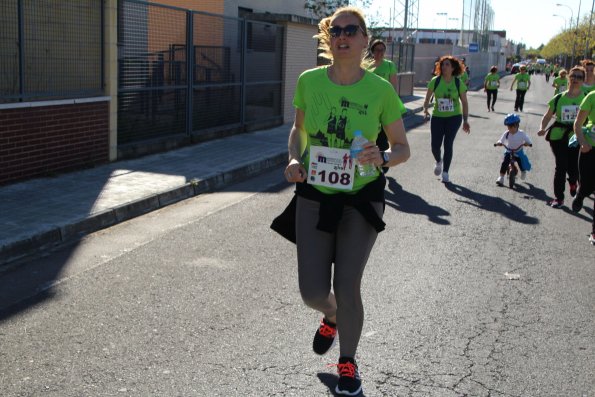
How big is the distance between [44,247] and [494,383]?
4.63 meters

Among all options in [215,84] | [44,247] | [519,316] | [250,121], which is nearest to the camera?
[519,316]

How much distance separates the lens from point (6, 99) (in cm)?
994

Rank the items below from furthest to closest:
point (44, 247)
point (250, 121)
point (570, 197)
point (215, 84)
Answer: point (250, 121) → point (215, 84) → point (570, 197) → point (44, 247)

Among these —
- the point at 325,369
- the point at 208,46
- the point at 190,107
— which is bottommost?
the point at 325,369

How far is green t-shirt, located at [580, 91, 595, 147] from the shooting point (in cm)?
821

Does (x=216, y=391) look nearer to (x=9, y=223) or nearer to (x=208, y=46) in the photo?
(x=9, y=223)

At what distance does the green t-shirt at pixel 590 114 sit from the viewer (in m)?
8.21

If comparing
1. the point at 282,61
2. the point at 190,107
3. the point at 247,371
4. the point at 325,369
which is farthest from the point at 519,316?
the point at 282,61

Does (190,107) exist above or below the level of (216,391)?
A: above

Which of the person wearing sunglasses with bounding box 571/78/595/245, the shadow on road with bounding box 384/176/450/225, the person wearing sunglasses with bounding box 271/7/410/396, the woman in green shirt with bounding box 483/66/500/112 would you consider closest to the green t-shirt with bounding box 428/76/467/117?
the shadow on road with bounding box 384/176/450/225

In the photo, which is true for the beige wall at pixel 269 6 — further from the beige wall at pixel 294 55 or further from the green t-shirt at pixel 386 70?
the green t-shirt at pixel 386 70

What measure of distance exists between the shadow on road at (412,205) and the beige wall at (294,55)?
336 inches

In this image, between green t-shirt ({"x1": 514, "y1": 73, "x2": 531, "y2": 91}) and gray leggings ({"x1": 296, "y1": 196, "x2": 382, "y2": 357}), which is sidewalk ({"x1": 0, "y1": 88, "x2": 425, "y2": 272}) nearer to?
gray leggings ({"x1": 296, "y1": 196, "x2": 382, "y2": 357})

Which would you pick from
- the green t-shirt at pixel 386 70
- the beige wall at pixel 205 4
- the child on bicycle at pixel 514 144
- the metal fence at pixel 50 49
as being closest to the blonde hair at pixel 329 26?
the metal fence at pixel 50 49
